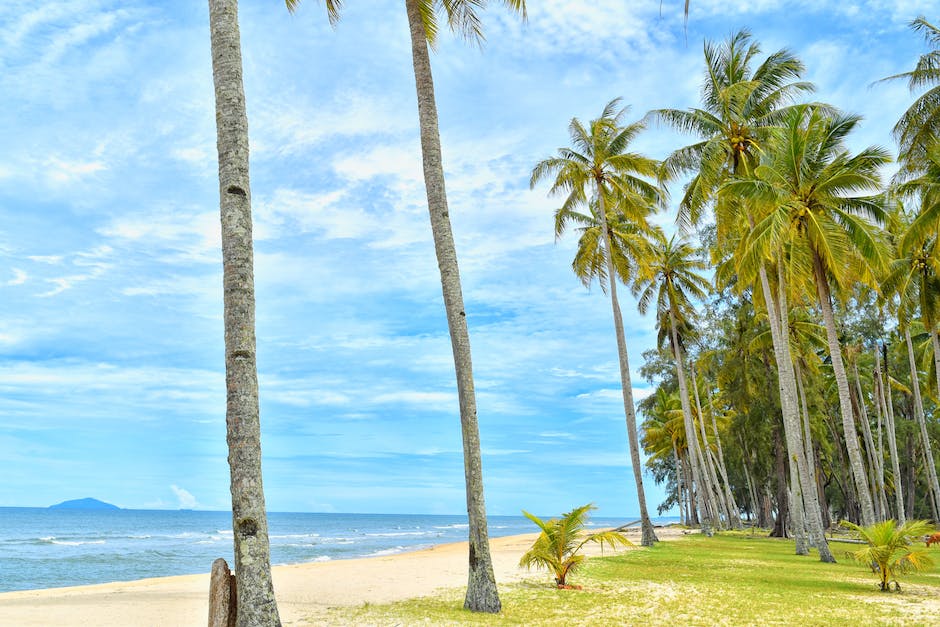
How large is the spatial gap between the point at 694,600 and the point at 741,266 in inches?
421

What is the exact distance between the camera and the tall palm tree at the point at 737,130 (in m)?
19.0

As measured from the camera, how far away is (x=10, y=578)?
25062mm

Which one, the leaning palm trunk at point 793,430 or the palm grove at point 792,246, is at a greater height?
the palm grove at point 792,246

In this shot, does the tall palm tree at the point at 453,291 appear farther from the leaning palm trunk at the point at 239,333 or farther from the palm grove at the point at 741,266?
the leaning palm trunk at the point at 239,333

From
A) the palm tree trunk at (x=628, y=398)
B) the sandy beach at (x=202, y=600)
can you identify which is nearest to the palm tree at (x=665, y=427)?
the palm tree trunk at (x=628, y=398)

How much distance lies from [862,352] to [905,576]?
23.7 meters

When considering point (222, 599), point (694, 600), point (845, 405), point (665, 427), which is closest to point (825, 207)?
point (845, 405)

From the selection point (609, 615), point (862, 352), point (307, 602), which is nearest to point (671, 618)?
point (609, 615)

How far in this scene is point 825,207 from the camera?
17.5m

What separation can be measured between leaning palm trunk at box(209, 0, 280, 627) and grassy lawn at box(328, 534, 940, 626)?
3574 mm

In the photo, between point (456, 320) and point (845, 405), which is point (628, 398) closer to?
point (845, 405)

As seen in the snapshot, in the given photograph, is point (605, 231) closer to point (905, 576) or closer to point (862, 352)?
point (905, 576)

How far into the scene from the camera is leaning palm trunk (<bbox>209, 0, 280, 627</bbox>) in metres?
5.35

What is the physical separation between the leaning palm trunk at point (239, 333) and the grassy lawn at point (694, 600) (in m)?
3.57
